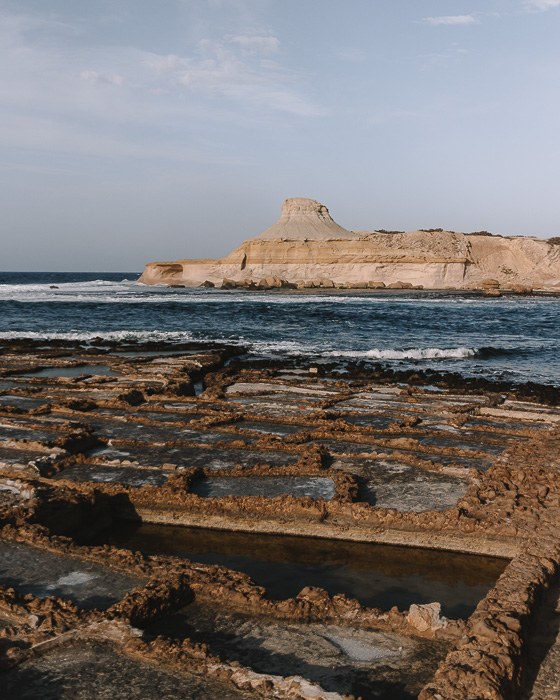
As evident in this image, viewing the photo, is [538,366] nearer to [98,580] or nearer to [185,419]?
[185,419]

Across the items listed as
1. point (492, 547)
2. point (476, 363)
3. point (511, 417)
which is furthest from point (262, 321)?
point (492, 547)

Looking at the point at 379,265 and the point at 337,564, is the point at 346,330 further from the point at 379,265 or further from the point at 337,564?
the point at 379,265

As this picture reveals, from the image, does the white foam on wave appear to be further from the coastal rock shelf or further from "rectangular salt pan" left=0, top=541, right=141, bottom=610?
"rectangular salt pan" left=0, top=541, right=141, bottom=610

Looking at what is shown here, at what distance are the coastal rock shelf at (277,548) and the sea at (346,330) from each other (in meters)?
8.34

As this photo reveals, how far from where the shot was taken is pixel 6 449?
296 inches

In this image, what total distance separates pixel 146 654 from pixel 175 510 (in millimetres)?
2558

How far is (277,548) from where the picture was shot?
209 inches

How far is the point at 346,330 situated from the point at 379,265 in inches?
1936

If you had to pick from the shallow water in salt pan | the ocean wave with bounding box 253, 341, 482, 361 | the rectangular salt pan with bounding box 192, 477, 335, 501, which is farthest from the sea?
the shallow water in salt pan

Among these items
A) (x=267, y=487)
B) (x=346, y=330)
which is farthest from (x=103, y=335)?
(x=267, y=487)

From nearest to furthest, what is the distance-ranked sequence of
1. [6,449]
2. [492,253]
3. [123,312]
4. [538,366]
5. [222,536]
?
[222,536]
[6,449]
[538,366]
[123,312]
[492,253]

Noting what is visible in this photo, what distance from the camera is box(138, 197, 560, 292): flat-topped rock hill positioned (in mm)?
74000

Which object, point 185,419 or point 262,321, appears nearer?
point 185,419

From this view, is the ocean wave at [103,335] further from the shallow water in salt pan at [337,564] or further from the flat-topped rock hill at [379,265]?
the flat-topped rock hill at [379,265]
